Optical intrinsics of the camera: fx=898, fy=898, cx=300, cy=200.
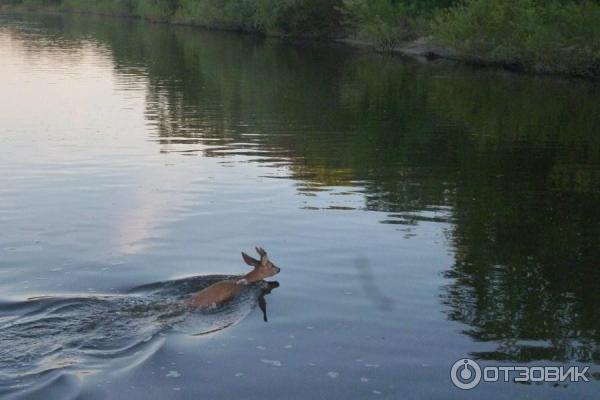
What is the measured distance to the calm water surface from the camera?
9.21m

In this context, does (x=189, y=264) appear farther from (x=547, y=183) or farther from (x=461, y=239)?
(x=547, y=183)

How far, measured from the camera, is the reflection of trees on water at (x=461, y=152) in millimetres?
11359

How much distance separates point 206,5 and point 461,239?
220ft

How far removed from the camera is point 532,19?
41.7 metres

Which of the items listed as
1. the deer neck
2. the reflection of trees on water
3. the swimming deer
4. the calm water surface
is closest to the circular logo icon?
the calm water surface

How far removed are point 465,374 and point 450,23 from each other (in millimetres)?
39722

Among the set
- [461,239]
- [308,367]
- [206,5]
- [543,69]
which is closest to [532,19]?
[543,69]

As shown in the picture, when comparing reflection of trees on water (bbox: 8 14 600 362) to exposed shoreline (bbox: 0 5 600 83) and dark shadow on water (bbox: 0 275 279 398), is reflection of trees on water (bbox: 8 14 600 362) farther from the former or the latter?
dark shadow on water (bbox: 0 275 279 398)

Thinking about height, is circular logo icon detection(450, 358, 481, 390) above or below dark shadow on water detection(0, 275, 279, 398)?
below

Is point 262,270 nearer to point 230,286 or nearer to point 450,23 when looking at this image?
point 230,286

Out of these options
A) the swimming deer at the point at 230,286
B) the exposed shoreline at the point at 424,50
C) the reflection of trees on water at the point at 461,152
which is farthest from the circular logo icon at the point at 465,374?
→ the exposed shoreline at the point at 424,50

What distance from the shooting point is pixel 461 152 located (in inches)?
850

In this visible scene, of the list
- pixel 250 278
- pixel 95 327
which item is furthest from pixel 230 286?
pixel 95 327

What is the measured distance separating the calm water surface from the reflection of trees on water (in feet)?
0.21
